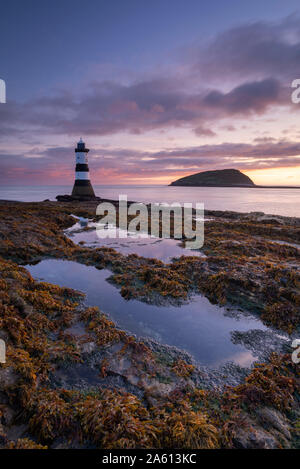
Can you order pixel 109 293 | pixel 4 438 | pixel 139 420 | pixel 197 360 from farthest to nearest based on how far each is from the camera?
pixel 109 293
pixel 197 360
pixel 139 420
pixel 4 438

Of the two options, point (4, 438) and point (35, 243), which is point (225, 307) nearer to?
point (4, 438)

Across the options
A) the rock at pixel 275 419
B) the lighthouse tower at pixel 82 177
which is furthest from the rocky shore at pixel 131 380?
the lighthouse tower at pixel 82 177

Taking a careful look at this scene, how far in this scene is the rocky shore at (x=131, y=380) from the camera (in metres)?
2.92

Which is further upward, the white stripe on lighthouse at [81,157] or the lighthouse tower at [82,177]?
the white stripe on lighthouse at [81,157]

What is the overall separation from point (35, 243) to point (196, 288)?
7.97 m

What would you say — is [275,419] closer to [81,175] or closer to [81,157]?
[81,157]

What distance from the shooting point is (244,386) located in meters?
3.73

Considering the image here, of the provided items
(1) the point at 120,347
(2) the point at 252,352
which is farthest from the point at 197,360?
(1) the point at 120,347

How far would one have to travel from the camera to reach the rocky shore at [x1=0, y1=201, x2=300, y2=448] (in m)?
2.92

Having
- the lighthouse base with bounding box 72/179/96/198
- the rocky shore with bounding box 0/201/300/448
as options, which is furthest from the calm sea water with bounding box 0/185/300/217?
the rocky shore with bounding box 0/201/300/448

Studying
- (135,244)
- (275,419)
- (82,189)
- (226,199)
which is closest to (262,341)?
(275,419)

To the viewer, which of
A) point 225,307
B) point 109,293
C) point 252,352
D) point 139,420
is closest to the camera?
point 139,420

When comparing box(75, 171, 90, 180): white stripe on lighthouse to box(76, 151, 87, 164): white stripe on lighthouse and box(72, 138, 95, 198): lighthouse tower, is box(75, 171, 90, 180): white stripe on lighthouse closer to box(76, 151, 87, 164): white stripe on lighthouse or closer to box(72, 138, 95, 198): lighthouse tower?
box(72, 138, 95, 198): lighthouse tower

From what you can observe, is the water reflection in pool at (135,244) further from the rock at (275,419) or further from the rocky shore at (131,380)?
the rock at (275,419)
